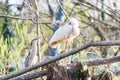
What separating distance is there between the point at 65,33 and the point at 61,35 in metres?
0.04

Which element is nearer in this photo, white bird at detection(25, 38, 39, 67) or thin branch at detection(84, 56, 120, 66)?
thin branch at detection(84, 56, 120, 66)

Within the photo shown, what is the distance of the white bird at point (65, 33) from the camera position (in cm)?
430

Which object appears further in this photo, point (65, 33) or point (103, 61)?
point (65, 33)

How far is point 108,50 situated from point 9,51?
1702 mm

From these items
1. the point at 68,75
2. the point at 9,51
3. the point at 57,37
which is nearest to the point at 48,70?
the point at 68,75

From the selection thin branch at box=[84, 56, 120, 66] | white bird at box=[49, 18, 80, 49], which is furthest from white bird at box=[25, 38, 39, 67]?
thin branch at box=[84, 56, 120, 66]

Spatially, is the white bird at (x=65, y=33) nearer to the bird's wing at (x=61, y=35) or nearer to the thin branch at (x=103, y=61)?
the bird's wing at (x=61, y=35)

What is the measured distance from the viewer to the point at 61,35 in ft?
14.2

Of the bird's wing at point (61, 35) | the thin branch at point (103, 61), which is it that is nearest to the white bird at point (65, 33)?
the bird's wing at point (61, 35)

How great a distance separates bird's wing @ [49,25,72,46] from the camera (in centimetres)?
430

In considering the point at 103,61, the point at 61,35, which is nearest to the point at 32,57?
the point at 61,35

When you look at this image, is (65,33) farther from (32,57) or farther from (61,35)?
(32,57)

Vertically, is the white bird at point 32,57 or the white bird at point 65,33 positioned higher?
the white bird at point 65,33

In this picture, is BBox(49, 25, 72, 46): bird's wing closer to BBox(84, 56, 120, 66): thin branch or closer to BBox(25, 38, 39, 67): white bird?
BBox(25, 38, 39, 67): white bird
